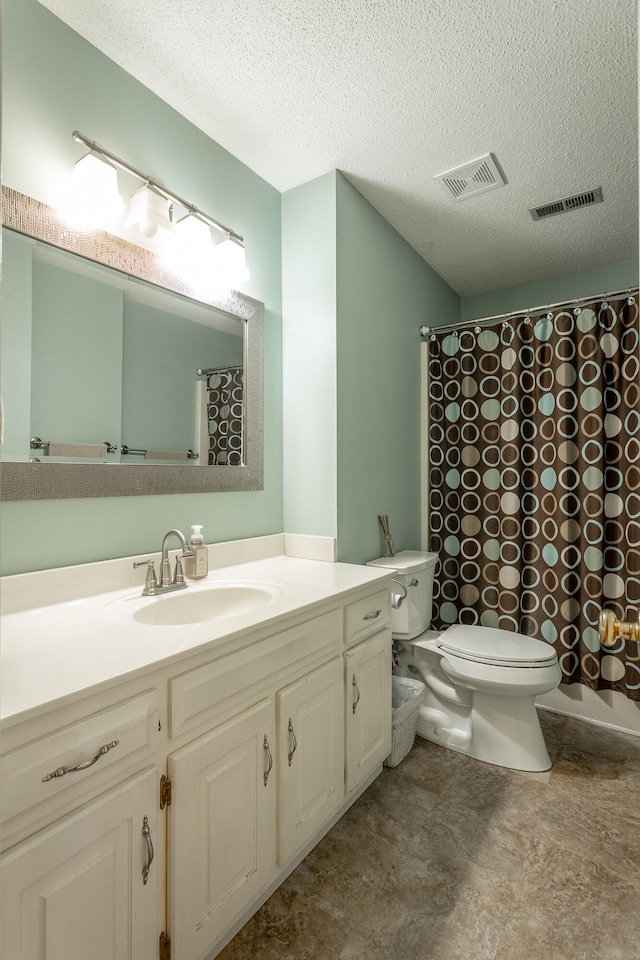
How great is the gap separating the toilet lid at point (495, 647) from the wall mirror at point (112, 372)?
107 cm

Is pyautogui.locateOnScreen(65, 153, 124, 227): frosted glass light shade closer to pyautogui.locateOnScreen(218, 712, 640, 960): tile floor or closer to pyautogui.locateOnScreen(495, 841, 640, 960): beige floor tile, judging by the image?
pyautogui.locateOnScreen(218, 712, 640, 960): tile floor

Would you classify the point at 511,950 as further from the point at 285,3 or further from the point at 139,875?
the point at 285,3

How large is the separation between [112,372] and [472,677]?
5.57 ft

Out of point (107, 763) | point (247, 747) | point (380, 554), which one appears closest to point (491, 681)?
point (380, 554)

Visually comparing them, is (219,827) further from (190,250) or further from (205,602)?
(190,250)

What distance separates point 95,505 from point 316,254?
1.33 m

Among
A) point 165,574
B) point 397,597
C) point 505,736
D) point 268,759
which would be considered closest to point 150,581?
point 165,574

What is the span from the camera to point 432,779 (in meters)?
1.88

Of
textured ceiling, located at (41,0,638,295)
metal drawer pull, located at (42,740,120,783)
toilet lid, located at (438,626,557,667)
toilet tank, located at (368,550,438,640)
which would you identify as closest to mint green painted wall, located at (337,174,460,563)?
toilet tank, located at (368,550,438,640)

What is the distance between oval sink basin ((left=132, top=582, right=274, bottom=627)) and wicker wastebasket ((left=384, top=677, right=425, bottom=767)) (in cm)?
81

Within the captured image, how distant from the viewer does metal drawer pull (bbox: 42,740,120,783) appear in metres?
0.83

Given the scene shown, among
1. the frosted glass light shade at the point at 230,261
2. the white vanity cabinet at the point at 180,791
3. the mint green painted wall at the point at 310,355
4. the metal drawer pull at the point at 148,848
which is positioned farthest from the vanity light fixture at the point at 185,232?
the metal drawer pull at the point at 148,848

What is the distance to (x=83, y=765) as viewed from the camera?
86 cm

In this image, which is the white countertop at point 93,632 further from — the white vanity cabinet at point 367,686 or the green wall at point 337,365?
the green wall at point 337,365
